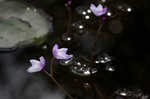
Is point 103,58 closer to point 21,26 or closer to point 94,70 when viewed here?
point 94,70

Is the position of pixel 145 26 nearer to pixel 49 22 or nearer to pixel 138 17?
pixel 138 17

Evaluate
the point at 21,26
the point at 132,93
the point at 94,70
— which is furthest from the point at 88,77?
the point at 21,26

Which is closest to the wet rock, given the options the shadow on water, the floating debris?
the shadow on water

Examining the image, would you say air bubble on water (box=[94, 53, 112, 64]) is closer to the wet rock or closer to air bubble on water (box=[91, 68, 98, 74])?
air bubble on water (box=[91, 68, 98, 74])

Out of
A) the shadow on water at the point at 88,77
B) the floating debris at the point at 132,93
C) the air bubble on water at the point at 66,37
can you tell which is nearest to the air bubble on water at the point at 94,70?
the shadow on water at the point at 88,77

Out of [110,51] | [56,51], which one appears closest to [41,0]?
[110,51]

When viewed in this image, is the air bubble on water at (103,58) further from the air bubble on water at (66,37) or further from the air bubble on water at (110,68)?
the air bubble on water at (66,37)
